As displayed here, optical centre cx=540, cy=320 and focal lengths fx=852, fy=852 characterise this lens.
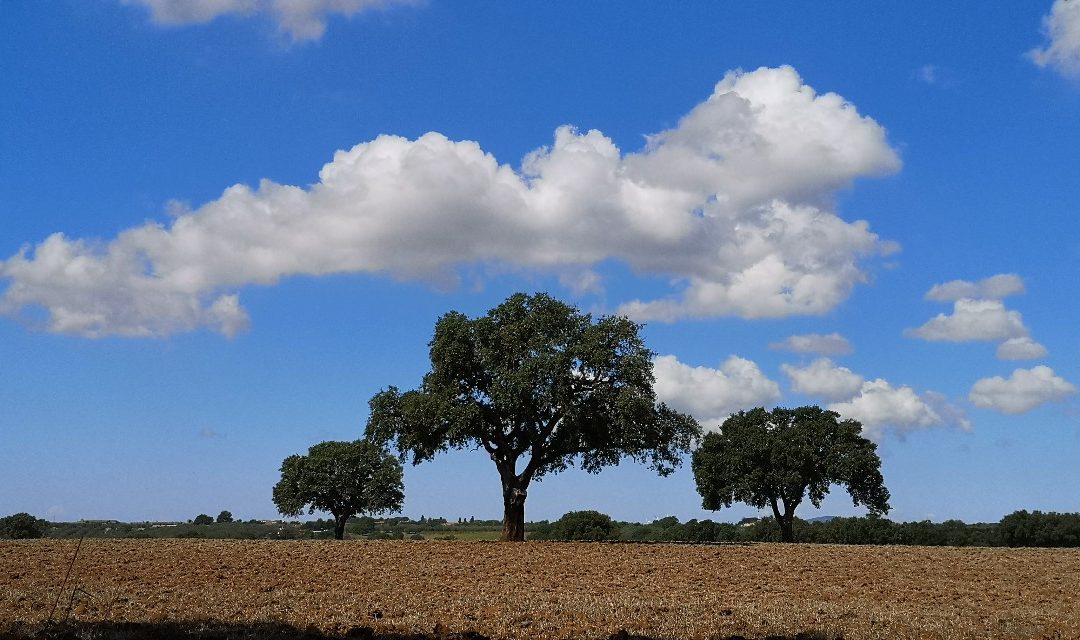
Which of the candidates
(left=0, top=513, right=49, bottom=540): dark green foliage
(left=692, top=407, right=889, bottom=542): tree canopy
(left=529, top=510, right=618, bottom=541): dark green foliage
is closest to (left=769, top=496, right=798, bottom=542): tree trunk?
(left=692, top=407, right=889, bottom=542): tree canopy

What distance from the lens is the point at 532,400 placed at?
138 feet

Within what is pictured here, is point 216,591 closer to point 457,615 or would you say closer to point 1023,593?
point 457,615

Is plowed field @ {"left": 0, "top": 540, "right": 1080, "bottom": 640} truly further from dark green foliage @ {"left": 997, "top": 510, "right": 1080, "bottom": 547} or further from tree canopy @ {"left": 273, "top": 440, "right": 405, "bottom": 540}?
dark green foliage @ {"left": 997, "top": 510, "right": 1080, "bottom": 547}

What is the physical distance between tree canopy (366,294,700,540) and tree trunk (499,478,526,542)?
5 cm

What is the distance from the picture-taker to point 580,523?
3115 inches

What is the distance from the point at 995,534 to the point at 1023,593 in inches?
1965

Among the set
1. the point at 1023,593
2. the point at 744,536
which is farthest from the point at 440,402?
the point at 744,536

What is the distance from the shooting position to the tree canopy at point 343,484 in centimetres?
5503

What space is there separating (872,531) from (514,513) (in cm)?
4468

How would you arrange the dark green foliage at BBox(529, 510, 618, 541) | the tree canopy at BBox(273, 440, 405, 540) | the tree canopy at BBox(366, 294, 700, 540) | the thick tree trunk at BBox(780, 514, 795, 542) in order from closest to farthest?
the tree canopy at BBox(366, 294, 700, 540), the tree canopy at BBox(273, 440, 405, 540), the thick tree trunk at BBox(780, 514, 795, 542), the dark green foliage at BBox(529, 510, 618, 541)

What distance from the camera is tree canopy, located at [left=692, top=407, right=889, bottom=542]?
59344 millimetres

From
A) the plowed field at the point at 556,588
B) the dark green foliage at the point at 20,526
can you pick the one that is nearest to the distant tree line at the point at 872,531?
the plowed field at the point at 556,588

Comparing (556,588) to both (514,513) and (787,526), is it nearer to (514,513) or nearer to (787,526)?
(514,513)

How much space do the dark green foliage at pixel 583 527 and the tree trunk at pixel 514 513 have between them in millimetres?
33519
